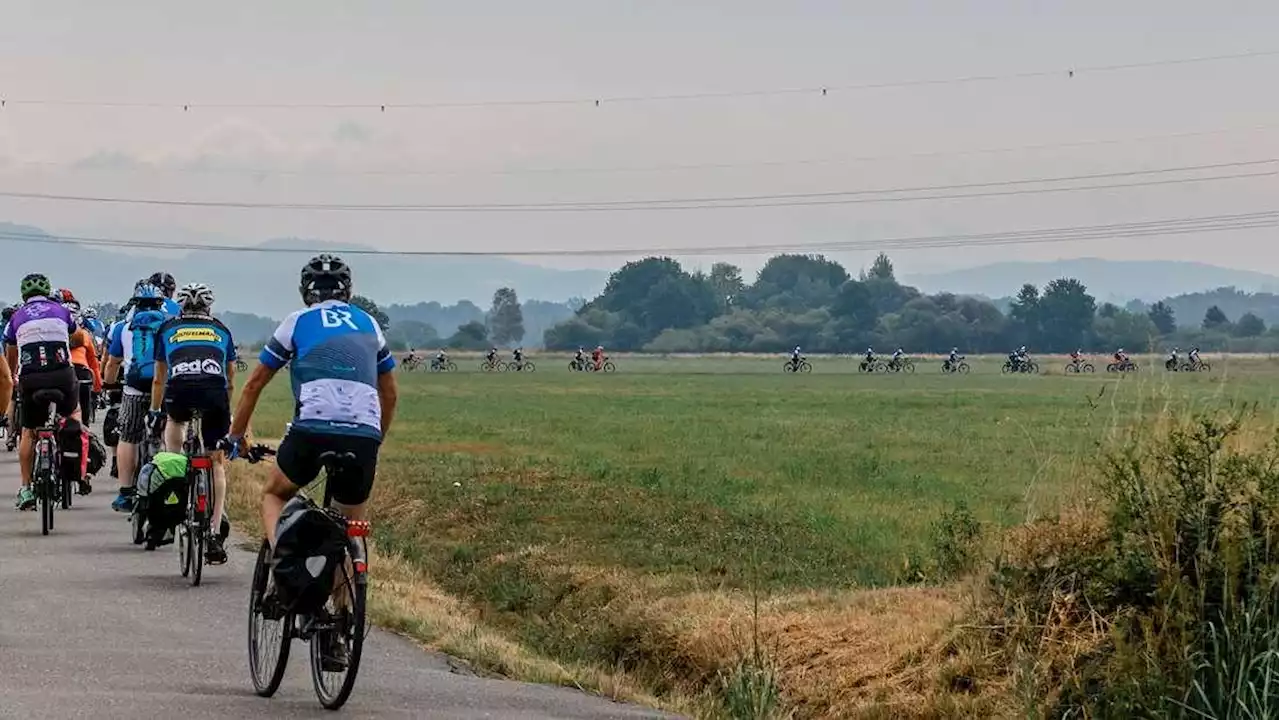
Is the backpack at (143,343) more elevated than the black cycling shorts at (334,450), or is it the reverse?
the backpack at (143,343)

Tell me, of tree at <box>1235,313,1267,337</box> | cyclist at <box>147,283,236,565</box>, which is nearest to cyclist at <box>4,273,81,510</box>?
cyclist at <box>147,283,236,565</box>

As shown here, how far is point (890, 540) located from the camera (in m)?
17.3

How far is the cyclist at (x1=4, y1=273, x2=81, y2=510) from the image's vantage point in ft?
50.8

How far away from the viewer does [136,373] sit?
1562cm

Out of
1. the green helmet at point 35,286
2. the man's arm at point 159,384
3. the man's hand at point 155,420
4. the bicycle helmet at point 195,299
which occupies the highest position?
the green helmet at point 35,286

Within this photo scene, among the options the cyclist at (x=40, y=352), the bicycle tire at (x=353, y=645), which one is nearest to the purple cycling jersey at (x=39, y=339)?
the cyclist at (x=40, y=352)

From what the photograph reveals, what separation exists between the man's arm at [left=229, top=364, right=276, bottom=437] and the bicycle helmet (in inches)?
161

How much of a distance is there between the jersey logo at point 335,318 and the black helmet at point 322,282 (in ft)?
0.39

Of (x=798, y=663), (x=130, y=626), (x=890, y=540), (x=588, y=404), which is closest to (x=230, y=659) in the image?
(x=130, y=626)

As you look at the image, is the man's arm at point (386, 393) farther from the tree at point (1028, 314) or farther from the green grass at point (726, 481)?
the tree at point (1028, 314)

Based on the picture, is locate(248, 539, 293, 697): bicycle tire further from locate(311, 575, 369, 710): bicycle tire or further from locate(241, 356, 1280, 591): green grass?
locate(241, 356, 1280, 591): green grass

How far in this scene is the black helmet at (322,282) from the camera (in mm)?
9305

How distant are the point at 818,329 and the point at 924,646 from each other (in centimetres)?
15713

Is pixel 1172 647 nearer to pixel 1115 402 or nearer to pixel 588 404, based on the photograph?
pixel 1115 402
